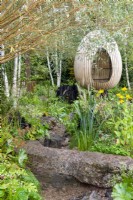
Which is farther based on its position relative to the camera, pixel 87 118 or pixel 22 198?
pixel 87 118

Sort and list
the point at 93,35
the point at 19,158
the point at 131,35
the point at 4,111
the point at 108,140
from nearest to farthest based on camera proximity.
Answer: the point at 19,158 < the point at 108,140 < the point at 4,111 < the point at 93,35 < the point at 131,35

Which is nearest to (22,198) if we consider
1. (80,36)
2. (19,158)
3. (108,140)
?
(19,158)

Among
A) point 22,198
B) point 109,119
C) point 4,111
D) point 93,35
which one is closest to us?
point 22,198

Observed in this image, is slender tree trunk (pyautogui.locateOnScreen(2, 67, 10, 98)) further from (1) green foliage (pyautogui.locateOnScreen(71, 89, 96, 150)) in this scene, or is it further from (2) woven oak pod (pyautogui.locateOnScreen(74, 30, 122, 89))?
(2) woven oak pod (pyautogui.locateOnScreen(74, 30, 122, 89))

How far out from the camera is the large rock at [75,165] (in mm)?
2980

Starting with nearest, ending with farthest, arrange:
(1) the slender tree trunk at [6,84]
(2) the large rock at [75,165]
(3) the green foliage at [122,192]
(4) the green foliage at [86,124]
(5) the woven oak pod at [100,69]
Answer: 1. (3) the green foliage at [122,192]
2. (2) the large rock at [75,165]
3. (4) the green foliage at [86,124]
4. (1) the slender tree trunk at [6,84]
5. (5) the woven oak pod at [100,69]

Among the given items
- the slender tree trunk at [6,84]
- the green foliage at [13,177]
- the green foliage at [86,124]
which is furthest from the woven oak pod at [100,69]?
the green foliage at [13,177]

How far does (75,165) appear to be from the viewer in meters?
3.12

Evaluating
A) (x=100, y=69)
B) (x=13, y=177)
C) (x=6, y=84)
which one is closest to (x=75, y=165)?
(x=13, y=177)

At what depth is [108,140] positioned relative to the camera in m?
3.56

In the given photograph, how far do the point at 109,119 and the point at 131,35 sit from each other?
271 cm

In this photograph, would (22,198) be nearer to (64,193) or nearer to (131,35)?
(64,193)

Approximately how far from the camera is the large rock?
2980mm

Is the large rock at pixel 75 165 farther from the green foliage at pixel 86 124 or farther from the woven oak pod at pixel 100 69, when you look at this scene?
the woven oak pod at pixel 100 69
